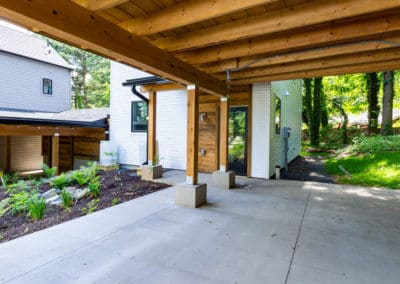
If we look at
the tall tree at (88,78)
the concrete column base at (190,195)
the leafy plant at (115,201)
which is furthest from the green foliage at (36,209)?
the tall tree at (88,78)

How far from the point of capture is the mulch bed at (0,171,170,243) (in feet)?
11.1

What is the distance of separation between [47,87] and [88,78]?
28.6 feet

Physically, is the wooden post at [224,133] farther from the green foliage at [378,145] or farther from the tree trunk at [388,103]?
the tree trunk at [388,103]

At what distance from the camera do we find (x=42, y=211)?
386 centimetres

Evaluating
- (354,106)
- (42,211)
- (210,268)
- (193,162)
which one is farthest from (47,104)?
(354,106)

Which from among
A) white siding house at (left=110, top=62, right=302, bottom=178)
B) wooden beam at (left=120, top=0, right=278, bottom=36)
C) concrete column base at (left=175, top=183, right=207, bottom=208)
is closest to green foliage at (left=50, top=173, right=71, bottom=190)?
white siding house at (left=110, top=62, right=302, bottom=178)

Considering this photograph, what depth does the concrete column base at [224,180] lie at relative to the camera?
5.66 meters

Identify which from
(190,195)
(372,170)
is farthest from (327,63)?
(372,170)

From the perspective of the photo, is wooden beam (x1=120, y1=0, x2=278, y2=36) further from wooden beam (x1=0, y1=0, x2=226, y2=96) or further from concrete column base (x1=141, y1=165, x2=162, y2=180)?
concrete column base (x1=141, y1=165, x2=162, y2=180)

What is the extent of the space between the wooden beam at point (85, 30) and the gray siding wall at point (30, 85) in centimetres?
1179

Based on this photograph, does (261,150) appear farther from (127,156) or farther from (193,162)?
(127,156)

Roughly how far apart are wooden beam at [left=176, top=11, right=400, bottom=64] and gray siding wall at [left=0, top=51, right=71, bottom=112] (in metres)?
11.4

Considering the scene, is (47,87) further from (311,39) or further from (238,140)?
(311,39)

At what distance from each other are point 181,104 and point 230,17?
4.98m
